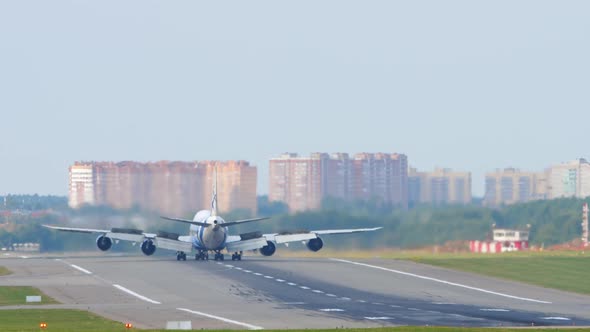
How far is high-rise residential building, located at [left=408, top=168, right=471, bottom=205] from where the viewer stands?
11025 cm

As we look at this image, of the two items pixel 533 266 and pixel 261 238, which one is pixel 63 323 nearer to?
pixel 261 238

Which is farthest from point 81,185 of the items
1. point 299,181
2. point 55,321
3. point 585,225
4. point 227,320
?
point 227,320

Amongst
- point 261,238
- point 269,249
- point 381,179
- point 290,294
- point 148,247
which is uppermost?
point 381,179

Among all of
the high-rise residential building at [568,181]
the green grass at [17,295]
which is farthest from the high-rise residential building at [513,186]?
the green grass at [17,295]

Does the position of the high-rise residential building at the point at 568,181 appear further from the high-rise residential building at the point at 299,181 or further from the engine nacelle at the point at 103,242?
the engine nacelle at the point at 103,242

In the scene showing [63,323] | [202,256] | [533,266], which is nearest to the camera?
[63,323]

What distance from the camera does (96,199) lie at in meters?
102

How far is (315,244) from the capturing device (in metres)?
98.9

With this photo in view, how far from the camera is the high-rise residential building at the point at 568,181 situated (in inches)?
4697

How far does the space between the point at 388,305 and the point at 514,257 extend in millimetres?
37519

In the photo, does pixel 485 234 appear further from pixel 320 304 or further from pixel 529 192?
pixel 320 304

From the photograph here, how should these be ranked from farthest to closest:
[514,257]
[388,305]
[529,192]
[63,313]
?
1. [529,192]
2. [514,257]
3. [388,305]
4. [63,313]

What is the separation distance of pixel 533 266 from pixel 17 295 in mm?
38332

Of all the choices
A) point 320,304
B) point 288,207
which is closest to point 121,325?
point 320,304
